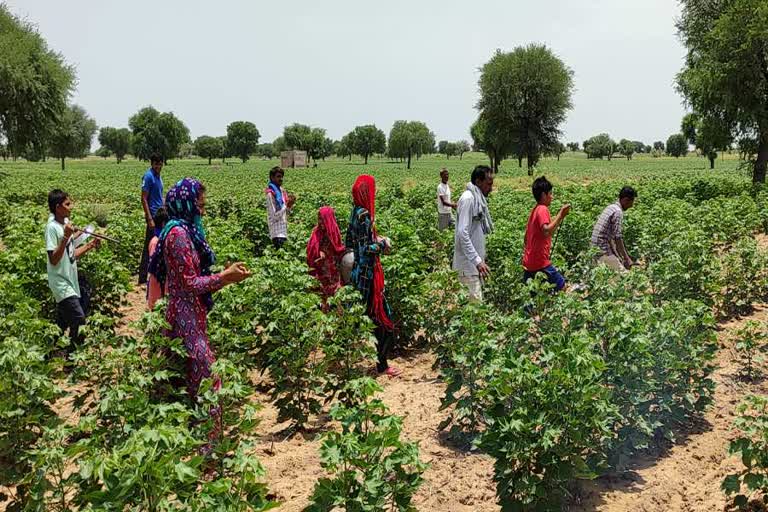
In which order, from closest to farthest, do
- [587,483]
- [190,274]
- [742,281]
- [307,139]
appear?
[190,274] → [587,483] → [742,281] → [307,139]

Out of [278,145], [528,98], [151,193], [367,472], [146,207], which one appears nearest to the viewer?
[367,472]

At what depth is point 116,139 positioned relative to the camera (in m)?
131

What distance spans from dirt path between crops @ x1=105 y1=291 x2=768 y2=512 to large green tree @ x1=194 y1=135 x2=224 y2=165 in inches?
5003

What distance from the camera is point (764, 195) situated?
14961 mm

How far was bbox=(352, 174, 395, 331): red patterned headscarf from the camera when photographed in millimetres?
5430

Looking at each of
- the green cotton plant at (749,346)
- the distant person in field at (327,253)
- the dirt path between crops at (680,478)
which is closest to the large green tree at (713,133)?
the green cotton plant at (749,346)

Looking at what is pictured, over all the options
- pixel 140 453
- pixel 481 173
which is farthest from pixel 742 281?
pixel 140 453

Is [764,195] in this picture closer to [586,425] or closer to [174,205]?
[586,425]

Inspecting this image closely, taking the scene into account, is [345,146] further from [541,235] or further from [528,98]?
[541,235]

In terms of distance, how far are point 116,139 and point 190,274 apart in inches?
5586

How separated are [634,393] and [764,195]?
45.6 feet

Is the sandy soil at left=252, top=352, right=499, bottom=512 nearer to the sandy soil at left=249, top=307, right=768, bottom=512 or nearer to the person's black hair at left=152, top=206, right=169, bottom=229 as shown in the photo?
the sandy soil at left=249, top=307, right=768, bottom=512

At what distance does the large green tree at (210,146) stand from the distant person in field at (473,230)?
125862 mm

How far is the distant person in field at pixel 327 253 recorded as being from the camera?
591 cm
